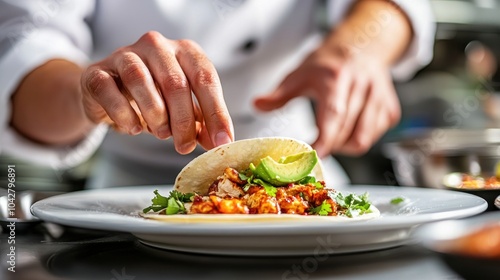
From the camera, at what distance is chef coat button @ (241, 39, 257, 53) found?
69.8 inches

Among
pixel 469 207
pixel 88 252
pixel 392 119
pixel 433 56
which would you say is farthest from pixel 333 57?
pixel 433 56

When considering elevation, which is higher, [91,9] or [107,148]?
[91,9]

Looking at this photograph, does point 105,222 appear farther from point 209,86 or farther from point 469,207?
point 469,207

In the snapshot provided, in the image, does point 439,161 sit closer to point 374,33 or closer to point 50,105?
point 374,33

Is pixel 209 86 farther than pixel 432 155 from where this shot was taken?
No

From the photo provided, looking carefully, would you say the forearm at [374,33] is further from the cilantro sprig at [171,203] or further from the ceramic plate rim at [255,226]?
the ceramic plate rim at [255,226]

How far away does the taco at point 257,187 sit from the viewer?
0.96 m

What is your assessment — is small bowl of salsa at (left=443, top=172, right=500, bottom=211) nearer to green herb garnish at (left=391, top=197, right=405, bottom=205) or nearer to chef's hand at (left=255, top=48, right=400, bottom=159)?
green herb garnish at (left=391, top=197, right=405, bottom=205)

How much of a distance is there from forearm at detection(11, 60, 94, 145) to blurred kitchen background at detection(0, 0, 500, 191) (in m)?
2.50

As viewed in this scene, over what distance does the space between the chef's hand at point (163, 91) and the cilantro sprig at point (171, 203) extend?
0.09 m

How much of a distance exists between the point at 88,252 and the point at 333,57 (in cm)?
95

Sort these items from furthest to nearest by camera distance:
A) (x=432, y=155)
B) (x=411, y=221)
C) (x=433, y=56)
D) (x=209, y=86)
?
(x=433, y=56), (x=432, y=155), (x=209, y=86), (x=411, y=221)

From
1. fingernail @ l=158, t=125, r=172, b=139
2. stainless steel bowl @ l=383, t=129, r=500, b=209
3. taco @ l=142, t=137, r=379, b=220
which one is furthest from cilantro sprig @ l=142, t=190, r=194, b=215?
stainless steel bowl @ l=383, t=129, r=500, b=209

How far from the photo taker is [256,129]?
184cm
